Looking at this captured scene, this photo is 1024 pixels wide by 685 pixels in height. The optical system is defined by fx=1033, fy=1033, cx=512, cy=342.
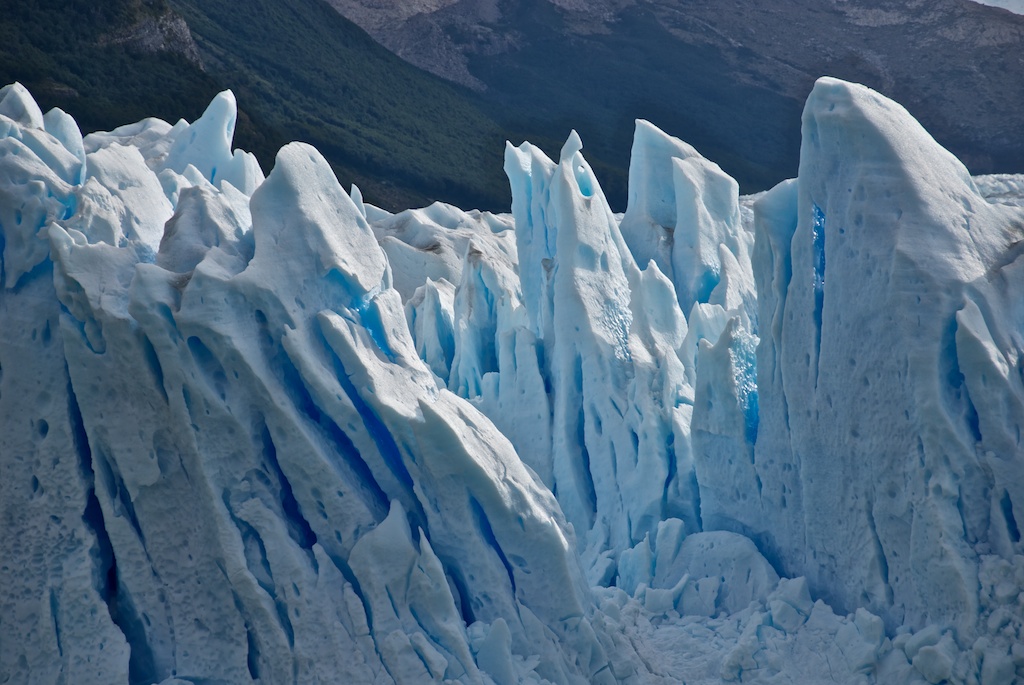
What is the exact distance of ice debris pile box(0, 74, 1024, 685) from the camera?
18.6 ft

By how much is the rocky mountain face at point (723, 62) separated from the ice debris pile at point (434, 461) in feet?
74.5

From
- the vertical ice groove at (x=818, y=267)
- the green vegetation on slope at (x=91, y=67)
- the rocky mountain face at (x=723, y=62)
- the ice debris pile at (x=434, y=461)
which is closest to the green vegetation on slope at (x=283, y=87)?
the green vegetation on slope at (x=91, y=67)

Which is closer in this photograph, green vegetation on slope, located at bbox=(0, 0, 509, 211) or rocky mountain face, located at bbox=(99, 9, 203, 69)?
green vegetation on slope, located at bbox=(0, 0, 509, 211)

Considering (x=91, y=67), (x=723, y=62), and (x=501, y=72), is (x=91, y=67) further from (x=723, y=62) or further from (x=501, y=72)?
(x=723, y=62)

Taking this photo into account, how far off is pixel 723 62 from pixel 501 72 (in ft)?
24.2

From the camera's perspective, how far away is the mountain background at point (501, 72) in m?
25.3

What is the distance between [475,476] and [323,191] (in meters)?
2.02

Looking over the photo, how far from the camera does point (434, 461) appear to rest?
20.1ft

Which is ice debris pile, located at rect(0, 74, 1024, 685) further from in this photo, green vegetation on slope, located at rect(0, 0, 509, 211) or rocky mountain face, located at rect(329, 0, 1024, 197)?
rocky mountain face, located at rect(329, 0, 1024, 197)

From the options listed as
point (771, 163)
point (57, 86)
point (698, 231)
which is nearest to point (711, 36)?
point (771, 163)

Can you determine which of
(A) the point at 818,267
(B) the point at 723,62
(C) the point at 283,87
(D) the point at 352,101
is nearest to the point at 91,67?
(C) the point at 283,87

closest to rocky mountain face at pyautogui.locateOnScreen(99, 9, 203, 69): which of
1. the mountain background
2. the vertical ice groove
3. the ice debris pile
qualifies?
the mountain background

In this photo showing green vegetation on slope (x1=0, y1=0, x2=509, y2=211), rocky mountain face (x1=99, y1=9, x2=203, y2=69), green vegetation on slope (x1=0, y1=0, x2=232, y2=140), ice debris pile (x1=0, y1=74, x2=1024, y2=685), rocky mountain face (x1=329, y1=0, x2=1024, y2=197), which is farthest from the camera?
rocky mountain face (x1=329, y1=0, x2=1024, y2=197)

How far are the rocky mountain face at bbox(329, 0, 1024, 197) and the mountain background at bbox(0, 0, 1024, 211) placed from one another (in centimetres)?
6
